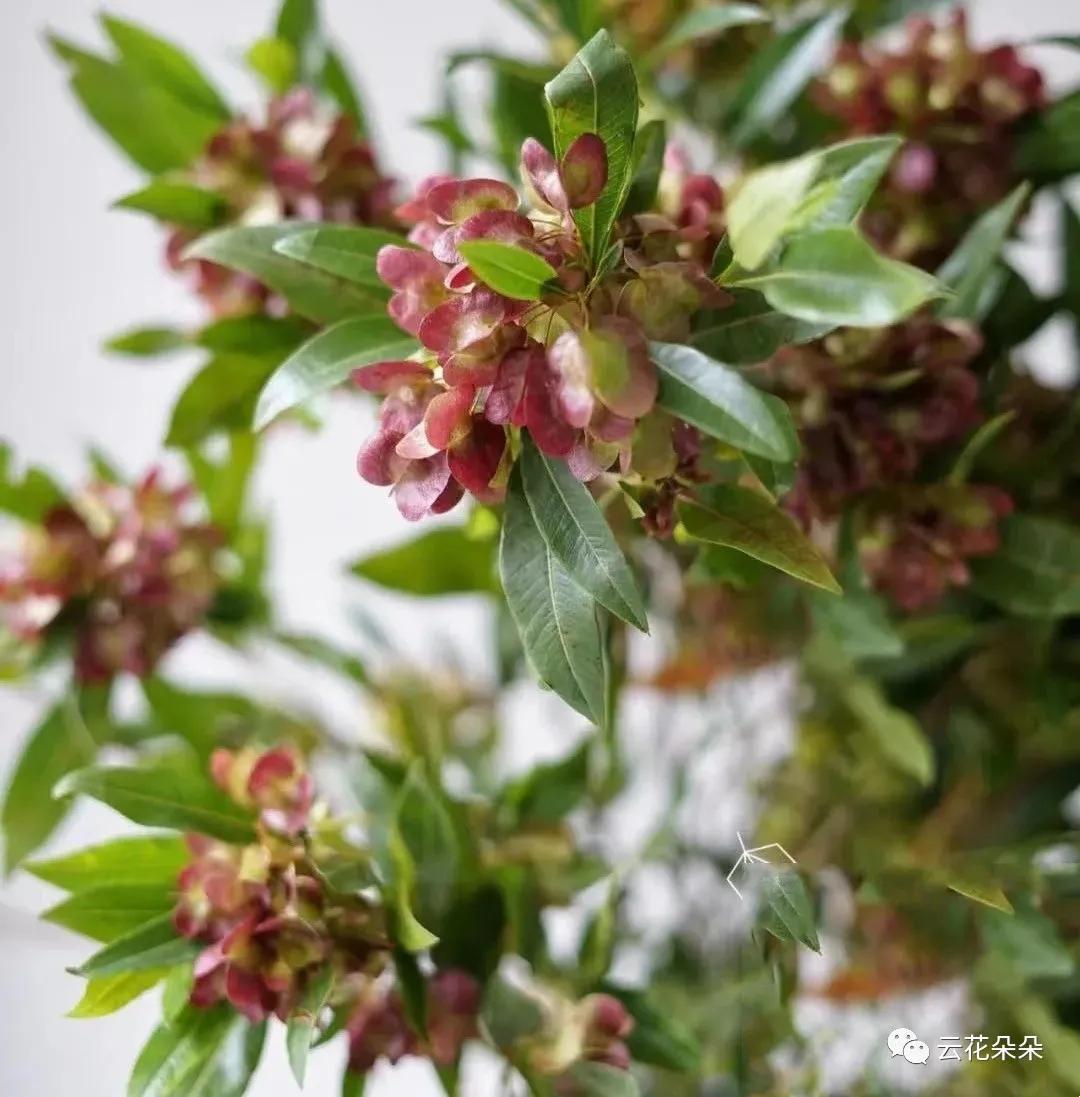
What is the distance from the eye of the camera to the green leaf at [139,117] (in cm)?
62

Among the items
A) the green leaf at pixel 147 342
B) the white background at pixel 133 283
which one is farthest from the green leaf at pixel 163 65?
the white background at pixel 133 283

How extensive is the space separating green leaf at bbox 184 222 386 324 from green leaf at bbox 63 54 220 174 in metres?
0.19

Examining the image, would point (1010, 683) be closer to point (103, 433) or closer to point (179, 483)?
point (179, 483)

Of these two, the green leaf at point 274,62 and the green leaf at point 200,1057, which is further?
the green leaf at point 274,62

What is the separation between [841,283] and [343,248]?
0.17 metres

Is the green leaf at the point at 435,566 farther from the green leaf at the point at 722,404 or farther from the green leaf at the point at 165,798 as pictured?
the green leaf at the point at 722,404

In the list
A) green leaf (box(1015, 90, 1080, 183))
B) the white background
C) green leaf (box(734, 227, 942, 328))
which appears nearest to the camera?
green leaf (box(734, 227, 942, 328))

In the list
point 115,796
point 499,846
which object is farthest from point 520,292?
point 499,846

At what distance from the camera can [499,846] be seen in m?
0.62

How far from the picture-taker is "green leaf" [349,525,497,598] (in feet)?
2.00

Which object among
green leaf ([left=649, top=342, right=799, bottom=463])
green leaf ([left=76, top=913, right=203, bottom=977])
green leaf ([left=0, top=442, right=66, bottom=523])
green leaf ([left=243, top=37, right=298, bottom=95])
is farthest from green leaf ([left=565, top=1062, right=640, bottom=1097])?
green leaf ([left=243, top=37, right=298, bottom=95])

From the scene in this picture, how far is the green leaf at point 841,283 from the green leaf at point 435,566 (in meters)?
0.27

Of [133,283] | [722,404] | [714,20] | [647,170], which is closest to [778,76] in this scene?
[714,20]

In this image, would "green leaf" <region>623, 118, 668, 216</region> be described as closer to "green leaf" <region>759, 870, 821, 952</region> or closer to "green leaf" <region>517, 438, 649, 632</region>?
"green leaf" <region>517, 438, 649, 632</region>
